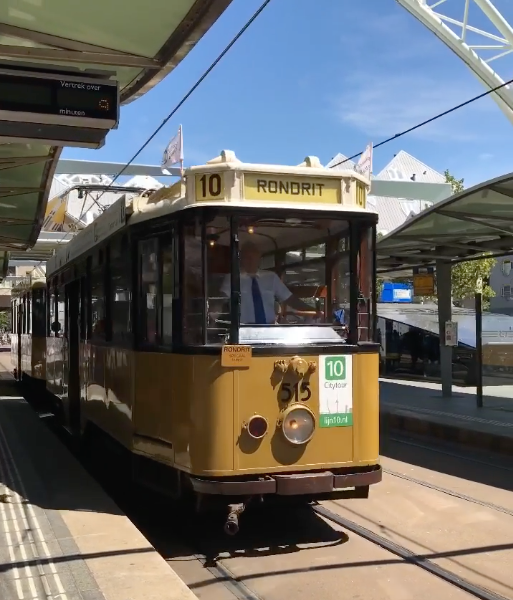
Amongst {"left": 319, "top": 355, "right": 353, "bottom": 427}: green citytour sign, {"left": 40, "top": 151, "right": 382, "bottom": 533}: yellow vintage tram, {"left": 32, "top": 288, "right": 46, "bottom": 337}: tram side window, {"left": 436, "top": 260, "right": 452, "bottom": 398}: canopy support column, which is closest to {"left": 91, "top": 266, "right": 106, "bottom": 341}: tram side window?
{"left": 40, "top": 151, "right": 382, "bottom": 533}: yellow vintage tram

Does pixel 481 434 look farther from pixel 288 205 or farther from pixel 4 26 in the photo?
pixel 4 26

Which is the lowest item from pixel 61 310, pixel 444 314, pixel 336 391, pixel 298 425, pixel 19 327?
pixel 298 425

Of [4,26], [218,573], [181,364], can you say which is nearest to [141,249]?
[181,364]

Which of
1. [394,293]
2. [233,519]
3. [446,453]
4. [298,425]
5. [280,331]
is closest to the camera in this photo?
[233,519]

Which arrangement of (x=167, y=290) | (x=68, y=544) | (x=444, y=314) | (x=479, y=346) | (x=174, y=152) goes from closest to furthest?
(x=68, y=544), (x=167, y=290), (x=479, y=346), (x=174, y=152), (x=444, y=314)

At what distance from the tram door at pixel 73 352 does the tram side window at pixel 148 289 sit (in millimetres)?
3013

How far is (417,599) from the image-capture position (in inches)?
184

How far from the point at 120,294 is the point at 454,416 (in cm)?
756

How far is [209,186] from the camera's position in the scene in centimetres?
550

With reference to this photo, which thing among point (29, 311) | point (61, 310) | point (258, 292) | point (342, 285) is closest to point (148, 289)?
point (258, 292)

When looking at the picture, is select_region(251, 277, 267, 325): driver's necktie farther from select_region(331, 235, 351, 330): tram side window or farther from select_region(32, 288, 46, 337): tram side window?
select_region(32, 288, 46, 337): tram side window

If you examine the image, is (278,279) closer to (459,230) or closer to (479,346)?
(479,346)

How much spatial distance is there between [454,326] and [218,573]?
34.2ft

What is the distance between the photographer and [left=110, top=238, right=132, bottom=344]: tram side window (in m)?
6.37
